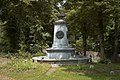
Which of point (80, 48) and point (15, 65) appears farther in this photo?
point (80, 48)

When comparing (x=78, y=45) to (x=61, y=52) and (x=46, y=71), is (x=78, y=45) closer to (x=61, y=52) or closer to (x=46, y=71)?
(x=61, y=52)

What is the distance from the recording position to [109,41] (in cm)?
3531

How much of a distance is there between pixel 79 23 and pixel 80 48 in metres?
10.2

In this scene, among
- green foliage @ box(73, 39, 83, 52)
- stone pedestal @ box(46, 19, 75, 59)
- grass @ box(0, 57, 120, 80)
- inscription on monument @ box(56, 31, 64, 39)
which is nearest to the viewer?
grass @ box(0, 57, 120, 80)

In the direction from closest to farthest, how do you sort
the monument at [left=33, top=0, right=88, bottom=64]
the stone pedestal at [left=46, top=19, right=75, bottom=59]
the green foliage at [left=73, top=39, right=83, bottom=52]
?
the monument at [left=33, top=0, right=88, bottom=64] → the stone pedestal at [left=46, top=19, right=75, bottom=59] → the green foliage at [left=73, top=39, right=83, bottom=52]

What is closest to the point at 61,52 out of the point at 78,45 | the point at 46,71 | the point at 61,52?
the point at 61,52

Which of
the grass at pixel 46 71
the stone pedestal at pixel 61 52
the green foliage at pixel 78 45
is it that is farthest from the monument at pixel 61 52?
the green foliage at pixel 78 45

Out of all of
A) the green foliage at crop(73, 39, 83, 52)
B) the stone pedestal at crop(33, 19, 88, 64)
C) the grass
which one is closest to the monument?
the stone pedestal at crop(33, 19, 88, 64)

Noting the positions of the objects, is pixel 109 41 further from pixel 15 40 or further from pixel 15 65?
pixel 15 65

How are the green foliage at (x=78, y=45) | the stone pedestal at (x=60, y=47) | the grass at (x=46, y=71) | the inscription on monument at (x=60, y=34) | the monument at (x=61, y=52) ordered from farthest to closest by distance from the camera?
the green foliage at (x=78, y=45), the inscription on monument at (x=60, y=34), the stone pedestal at (x=60, y=47), the monument at (x=61, y=52), the grass at (x=46, y=71)

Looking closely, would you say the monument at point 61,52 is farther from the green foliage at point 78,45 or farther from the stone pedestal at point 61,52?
the green foliage at point 78,45

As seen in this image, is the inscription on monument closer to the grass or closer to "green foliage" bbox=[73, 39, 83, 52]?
the grass

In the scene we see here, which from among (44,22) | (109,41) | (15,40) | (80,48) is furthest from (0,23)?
(109,41)

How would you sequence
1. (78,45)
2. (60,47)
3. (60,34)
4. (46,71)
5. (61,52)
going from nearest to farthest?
(46,71) → (61,52) → (60,47) → (60,34) → (78,45)
